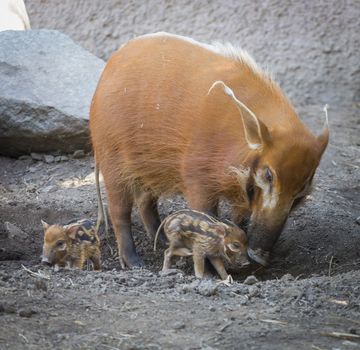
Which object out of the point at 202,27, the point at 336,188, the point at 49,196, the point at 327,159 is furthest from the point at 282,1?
the point at 49,196

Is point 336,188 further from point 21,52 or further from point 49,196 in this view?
point 21,52

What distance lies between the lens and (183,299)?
474cm

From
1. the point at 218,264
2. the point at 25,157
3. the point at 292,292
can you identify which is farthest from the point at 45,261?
the point at 25,157

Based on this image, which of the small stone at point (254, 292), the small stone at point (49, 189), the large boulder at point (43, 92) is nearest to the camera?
the small stone at point (254, 292)

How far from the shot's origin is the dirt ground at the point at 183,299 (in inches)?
160

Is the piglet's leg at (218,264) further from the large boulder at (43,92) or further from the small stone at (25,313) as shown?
the large boulder at (43,92)

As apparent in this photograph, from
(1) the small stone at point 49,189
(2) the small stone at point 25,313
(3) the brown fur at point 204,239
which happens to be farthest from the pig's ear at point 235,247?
(1) the small stone at point 49,189

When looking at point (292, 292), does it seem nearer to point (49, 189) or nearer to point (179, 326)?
point (179, 326)

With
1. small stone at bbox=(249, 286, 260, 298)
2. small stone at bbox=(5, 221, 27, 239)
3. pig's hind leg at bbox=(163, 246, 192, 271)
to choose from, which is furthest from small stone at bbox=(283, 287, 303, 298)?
small stone at bbox=(5, 221, 27, 239)

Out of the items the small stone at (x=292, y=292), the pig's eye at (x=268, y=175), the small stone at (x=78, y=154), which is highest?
the pig's eye at (x=268, y=175)

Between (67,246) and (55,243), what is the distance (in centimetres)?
9

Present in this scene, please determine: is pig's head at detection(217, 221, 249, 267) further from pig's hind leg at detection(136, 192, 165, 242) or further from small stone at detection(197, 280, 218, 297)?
pig's hind leg at detection(136, 192, 165, 242)

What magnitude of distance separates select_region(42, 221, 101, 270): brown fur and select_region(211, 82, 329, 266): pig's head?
113cm

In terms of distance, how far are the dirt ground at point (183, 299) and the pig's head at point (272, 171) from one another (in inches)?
18.3
